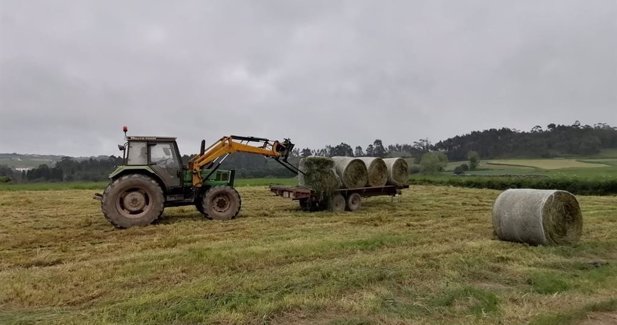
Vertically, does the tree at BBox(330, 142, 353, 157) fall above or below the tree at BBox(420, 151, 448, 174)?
above

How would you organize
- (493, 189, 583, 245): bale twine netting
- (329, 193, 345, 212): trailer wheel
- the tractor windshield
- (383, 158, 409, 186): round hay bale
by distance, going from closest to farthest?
1. (493, 189, 583, 245): bale twine netting
2. the tractor windshield
3. (329, 193, 345, 212): trailer wheel
4. (383, 158, 409, 186): round hay bale

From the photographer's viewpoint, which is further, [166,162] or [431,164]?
[431,164]

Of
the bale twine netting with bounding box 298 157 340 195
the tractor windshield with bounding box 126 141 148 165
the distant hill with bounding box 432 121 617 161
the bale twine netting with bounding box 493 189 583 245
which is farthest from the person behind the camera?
the distant hill with bounding box 432 121 617 161

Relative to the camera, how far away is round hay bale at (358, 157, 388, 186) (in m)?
14.8

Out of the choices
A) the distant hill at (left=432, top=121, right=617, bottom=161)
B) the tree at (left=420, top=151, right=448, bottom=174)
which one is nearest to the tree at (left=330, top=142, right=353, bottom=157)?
the tree at (left=420, top=151, right=448, bottom=174)

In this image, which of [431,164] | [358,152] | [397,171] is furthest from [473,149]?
[397,171]

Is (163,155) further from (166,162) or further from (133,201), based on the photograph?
(133,201)

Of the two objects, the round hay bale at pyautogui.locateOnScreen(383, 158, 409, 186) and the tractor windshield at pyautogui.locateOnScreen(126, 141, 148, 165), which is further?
the round hay bale at pyautogui.locateOnScreen(383, 158, 409, 186)

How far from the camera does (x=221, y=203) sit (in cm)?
1180

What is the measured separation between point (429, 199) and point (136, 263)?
42.0ft

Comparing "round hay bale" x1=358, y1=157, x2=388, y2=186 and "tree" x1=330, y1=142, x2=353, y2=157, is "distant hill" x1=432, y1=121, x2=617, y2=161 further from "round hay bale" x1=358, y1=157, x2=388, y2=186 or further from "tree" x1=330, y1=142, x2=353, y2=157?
"round hay bale" x1=358, y1=157, x2=388, y2=186

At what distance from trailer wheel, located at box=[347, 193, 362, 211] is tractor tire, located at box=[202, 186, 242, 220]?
3.63m

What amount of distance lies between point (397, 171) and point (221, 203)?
6227mm

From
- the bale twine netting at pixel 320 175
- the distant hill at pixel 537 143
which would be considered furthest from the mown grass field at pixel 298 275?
the distant hill at pixel 537 143
